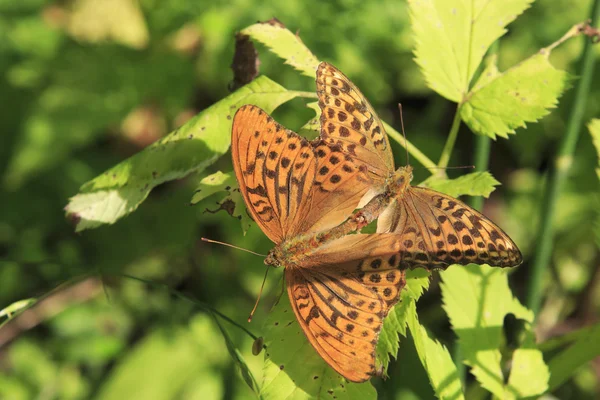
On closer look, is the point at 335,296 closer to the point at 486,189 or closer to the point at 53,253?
the point at 486,189

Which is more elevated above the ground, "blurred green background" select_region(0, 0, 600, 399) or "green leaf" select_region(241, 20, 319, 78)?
"green leaf" select_region(241, 20, 319, 78)

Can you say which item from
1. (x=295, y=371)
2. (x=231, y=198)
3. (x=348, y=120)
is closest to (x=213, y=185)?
(x=231, y=198)

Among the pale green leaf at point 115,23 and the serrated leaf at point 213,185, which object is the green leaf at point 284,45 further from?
the pale green leaf at point 115,23

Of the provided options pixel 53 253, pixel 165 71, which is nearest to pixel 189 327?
A: pixel 53 253

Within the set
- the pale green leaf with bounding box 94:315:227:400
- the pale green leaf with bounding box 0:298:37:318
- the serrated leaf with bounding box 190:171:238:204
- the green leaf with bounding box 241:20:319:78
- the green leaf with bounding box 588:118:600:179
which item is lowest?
the pale green leaf with bounding box 94:315:227:400

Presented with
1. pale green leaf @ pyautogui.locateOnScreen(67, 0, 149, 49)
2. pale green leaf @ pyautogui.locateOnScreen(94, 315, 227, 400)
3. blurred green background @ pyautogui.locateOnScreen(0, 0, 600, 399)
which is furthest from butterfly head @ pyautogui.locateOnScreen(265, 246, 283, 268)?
pale green leaf @ pyautogui.locateOnScreen(67, 0, 149, 49)

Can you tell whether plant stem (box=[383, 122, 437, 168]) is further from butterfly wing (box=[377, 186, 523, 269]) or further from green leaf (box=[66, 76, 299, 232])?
green leaf (box=[66, 76, 299, 232])
